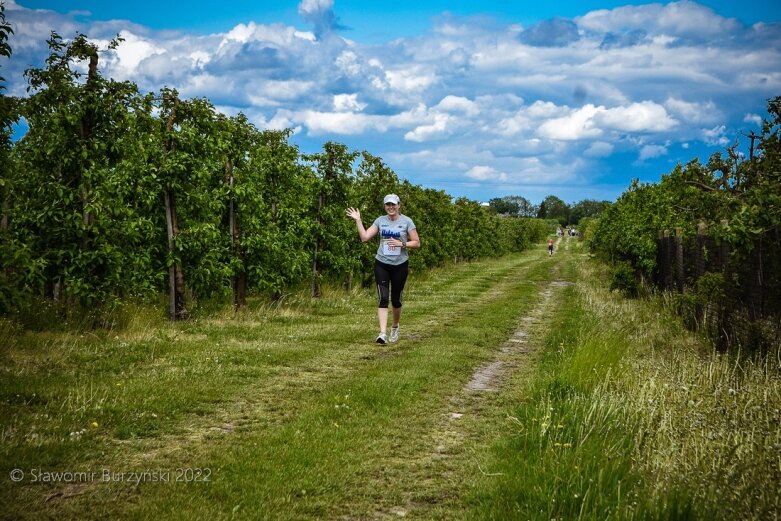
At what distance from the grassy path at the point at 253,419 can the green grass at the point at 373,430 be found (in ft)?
0.08

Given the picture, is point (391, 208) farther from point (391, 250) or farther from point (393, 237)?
point (391, 250)

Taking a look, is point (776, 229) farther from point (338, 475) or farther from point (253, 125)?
point (253, 125)

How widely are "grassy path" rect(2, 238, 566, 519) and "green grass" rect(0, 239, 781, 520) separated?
2 centimetres

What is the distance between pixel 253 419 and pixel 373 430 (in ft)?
4.31

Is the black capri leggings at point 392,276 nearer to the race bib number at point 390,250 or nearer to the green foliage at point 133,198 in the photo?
the race bib number at point 390,250

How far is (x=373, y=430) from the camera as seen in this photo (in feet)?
19.5

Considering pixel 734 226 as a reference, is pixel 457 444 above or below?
below

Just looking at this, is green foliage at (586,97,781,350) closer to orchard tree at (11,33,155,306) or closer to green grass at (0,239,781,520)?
green grass at (0,239,781,520)

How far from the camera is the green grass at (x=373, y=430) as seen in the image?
4.25m

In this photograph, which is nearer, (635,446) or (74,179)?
(635,446)

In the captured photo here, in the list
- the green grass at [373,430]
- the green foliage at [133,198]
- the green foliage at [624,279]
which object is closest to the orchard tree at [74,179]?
the green foliage at [133,198]

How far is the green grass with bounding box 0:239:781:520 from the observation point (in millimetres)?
4246

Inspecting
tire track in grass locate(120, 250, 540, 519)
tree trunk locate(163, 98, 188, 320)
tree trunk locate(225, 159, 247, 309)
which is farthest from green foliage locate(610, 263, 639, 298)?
tree trunk locate(163, 98, 188, 320)

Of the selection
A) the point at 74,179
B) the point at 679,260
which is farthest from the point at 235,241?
the point at 679,260
